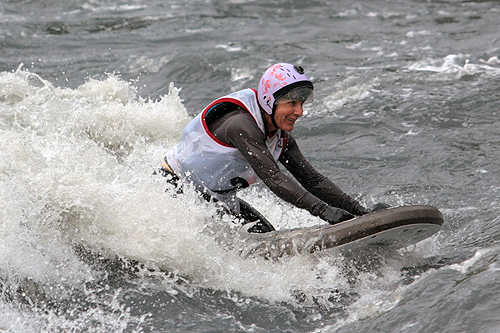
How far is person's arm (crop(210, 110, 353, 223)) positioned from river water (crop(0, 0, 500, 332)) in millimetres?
349

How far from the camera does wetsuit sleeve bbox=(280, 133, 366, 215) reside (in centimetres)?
455

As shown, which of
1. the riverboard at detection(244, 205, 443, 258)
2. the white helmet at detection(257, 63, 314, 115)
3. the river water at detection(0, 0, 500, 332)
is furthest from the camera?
the white helmet at detection(257, 63, 314, 115)

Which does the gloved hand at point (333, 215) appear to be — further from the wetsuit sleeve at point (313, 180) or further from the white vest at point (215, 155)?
the white vest at point (215, 155)

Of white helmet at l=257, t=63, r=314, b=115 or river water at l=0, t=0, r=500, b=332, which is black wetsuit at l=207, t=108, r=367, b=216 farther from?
river water at l=0, t=0, r=500, b=332

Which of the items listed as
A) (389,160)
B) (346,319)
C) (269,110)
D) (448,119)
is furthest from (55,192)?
(448,119)

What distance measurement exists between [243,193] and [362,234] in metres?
2.40

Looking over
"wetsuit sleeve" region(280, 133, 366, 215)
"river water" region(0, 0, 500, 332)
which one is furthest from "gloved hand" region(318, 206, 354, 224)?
→ "wetsuit sleeve" region(280, 133, 366, 215)

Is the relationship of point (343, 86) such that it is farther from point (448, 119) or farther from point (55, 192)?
point (55, 192)

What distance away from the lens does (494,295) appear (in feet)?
11.4

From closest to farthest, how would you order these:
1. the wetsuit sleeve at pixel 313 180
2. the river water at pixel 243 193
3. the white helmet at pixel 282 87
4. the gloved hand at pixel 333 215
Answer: the river water at pixel 243 193
the gloved hand at pixel 333 215
the white helmet at pixel 282 87
the wetsuit sleeve at pixel 313 180

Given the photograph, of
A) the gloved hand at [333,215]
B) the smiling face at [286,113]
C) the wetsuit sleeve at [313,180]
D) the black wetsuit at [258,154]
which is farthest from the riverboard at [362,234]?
the smiling face at [286,113]

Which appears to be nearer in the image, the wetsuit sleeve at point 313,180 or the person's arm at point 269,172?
the person's arm at point 269,172

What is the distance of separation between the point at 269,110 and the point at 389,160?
9.71 ft

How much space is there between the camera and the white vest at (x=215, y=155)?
4.18 metres
